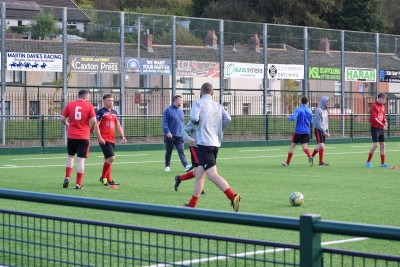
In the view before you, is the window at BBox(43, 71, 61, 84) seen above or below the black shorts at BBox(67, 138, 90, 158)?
above

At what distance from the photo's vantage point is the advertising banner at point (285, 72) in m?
36.5

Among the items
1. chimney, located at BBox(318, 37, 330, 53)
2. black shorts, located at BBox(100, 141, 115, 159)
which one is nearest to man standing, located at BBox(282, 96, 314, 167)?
black shorts, located at BBox(100, 141, 115, 159)

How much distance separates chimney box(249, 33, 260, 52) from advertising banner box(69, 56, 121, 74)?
679cm

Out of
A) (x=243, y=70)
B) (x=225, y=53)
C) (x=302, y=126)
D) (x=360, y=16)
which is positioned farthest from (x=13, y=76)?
(x=360, y=16)

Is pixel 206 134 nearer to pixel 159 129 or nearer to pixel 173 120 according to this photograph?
pixel 173 120

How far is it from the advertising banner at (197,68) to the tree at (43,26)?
18.0ft

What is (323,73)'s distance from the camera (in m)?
38.7

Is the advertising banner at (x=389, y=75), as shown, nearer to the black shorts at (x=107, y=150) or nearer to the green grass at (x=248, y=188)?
the green grass at (x=248, y=188)

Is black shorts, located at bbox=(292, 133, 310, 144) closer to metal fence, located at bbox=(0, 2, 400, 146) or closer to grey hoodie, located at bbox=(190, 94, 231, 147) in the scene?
metal fence, located at bbox=(0, 2, 400, 146)

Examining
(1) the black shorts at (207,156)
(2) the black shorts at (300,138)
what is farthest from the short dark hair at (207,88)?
(2) the black shorts at (300,138)

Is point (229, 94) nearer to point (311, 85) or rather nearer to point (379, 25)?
point (311, 85)

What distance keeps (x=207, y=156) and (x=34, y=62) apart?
17.8 meters

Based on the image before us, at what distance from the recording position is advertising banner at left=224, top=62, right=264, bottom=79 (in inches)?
1375

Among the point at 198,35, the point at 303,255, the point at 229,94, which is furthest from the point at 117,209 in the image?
the point at 229,94
